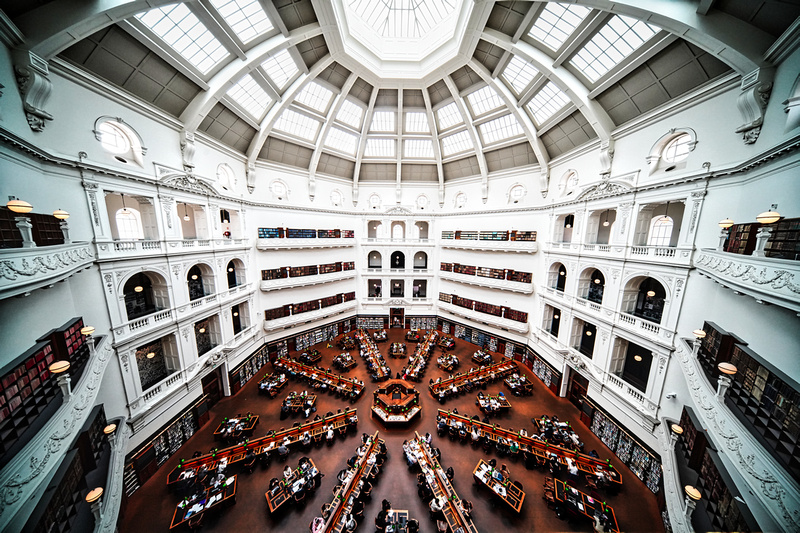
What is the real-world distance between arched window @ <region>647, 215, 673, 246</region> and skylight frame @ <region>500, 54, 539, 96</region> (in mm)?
10625

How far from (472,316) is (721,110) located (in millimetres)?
16488

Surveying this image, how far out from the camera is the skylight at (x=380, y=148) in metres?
21.2

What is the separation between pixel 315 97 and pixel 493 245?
671 inches

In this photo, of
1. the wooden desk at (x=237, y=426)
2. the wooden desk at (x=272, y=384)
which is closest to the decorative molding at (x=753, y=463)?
the wooden desk at (x=237, y=426)

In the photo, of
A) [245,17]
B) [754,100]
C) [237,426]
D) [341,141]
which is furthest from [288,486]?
[341,141]

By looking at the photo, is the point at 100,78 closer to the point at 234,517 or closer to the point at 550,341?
the point at 234,517

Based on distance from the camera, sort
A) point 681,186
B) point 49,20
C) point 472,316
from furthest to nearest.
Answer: point 472,316 → point 681,186 → point 49,20

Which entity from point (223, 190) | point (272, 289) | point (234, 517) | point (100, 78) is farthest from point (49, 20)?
point (234, 517)

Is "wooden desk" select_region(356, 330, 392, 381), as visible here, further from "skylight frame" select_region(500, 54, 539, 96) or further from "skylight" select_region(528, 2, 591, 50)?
"skylight" select_region(528, 2, 591, 50)

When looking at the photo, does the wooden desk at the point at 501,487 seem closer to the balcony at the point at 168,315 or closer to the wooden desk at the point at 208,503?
the wooden desk at the point at 208,503

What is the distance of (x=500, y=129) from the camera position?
18.2 metres

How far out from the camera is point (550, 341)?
16250 mm

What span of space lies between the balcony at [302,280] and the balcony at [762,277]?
20866 millimetres

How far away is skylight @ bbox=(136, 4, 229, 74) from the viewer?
32.0 feet
